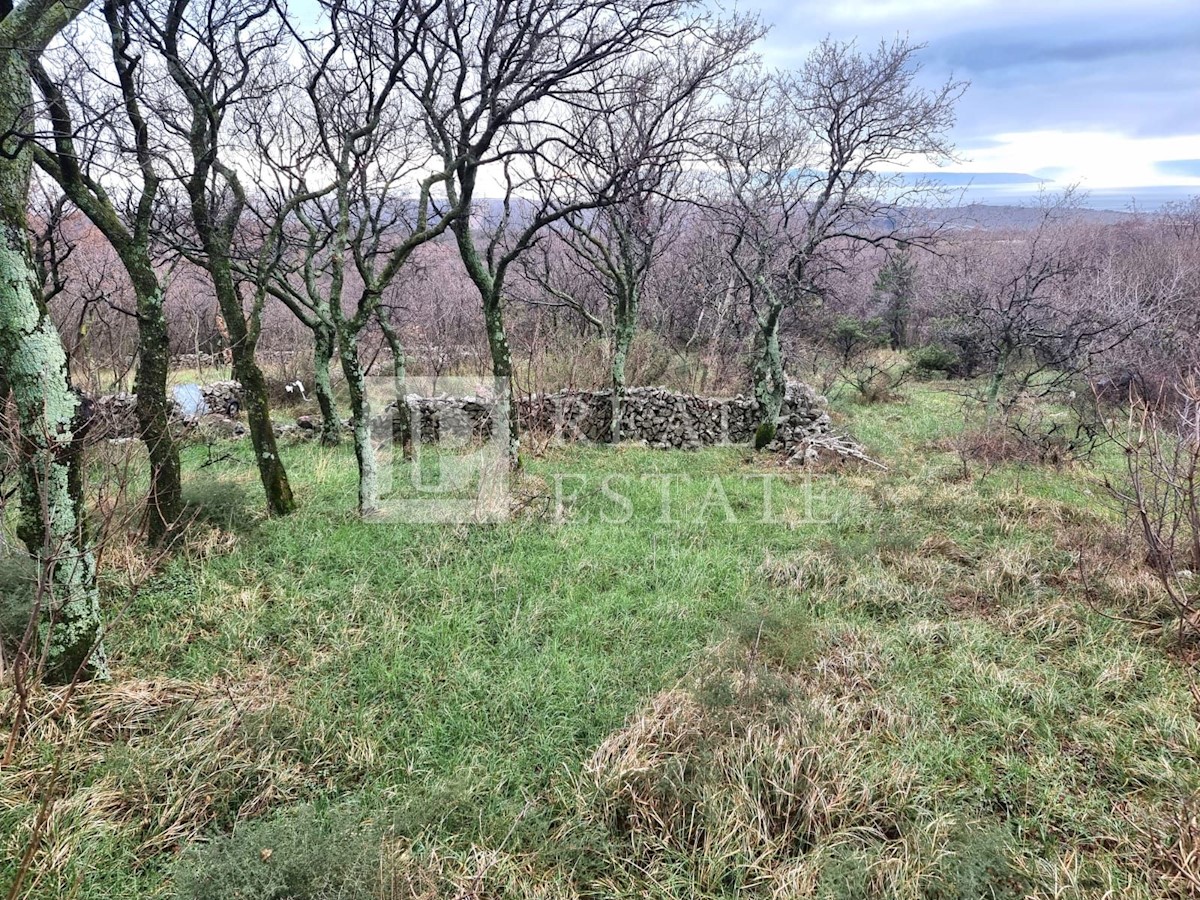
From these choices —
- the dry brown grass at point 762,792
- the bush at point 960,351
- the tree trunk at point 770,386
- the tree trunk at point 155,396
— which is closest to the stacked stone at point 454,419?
the tree trunk at point 770,386

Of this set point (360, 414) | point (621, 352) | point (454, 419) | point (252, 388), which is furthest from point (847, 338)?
point (252, 388)

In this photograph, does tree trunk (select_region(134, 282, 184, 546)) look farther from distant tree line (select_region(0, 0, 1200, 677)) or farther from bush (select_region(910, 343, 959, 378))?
bush (select_region(910, 343, 959, 378))

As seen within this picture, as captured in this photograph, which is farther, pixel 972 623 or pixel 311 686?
pixel 972 623

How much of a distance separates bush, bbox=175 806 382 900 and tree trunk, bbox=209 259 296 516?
3670 mm

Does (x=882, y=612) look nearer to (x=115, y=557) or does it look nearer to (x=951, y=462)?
(x=951, y=462)

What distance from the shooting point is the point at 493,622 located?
4000 mm

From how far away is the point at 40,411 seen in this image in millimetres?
2660

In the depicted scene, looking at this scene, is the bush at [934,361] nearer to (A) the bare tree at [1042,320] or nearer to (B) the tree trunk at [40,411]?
(A) the bare tree at [1042,320]

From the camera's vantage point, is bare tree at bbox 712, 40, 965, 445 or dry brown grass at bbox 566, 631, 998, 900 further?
bare tree at bbox 712, 40, 965, 445

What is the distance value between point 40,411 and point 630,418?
7919mm

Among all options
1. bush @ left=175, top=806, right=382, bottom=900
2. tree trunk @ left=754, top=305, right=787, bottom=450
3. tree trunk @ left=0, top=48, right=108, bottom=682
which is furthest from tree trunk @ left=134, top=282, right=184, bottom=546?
tree trunk @ left=754, top=305, right=787, bottom=450

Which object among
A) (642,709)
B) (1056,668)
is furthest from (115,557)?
(1056,668)

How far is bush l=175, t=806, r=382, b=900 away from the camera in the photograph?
1993 mm

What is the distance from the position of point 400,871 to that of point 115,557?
3524mm
